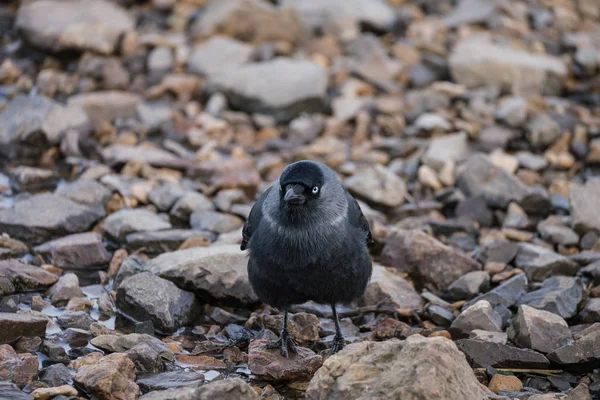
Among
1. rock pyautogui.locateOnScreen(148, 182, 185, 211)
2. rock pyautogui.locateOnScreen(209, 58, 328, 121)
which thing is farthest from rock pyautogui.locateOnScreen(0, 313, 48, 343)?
rock pyautogui.locateOnScreen(209, 58, 328, 121)

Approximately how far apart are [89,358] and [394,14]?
8.48 meters

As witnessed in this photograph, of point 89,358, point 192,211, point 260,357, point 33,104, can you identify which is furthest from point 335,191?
point 33,104

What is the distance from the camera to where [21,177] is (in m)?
7.71

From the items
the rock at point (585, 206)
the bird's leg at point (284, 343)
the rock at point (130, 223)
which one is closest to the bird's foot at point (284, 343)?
the bird's leg at point (284, 343)

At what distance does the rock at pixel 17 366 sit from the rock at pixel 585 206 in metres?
4.70

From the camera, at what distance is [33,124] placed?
8305 mm

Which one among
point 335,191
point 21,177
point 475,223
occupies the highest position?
point 335,191

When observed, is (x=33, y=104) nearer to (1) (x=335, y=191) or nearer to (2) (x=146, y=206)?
(2) (x=146, y=206)

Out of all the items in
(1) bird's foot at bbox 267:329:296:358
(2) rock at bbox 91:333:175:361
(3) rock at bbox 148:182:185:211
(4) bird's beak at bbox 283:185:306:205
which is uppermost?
(4) bird's beak at bbox 283:185:306:205

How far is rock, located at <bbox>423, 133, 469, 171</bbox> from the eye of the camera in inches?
332

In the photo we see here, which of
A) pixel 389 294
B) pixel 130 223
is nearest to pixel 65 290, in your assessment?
pixel 130 223

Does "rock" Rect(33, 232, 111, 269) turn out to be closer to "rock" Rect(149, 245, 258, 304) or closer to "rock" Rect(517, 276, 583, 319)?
"rock" Rect(149, 245, 258, 304)

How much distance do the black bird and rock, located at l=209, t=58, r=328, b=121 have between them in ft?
14.2

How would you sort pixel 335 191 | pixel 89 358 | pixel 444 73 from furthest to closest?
pixel 444 73
pixel 335 191
pixel 89 358
